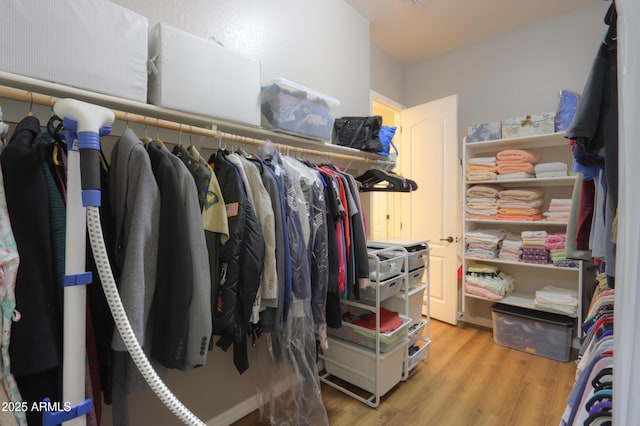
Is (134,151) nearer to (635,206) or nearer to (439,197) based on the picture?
(635,206)

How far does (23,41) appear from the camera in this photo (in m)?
0.97

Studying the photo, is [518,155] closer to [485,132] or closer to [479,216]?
[485,132]

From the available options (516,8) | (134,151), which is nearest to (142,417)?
(134,151)

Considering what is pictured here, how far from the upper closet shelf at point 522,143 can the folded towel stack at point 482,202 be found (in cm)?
40

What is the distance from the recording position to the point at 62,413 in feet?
2.10

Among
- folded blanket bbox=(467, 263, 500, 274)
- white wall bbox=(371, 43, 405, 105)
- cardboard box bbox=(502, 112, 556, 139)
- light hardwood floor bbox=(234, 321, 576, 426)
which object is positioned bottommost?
light hardwood floor bbox=(234, 321, 576, 426)

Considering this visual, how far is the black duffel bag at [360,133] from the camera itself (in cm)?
231

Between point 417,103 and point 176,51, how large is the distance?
3.14 meters

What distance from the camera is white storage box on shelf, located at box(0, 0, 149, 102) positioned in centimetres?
95

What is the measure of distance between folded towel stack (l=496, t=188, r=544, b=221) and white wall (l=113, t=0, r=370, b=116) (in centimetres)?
153

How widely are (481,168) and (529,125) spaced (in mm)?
516

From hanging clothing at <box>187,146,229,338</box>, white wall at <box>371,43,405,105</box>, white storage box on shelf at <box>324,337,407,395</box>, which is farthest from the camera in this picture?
white wall at <box>371,43,405,105</box>

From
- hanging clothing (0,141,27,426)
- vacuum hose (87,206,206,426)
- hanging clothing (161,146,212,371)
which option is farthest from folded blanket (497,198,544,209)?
hanging clothing (0,141,27,426)

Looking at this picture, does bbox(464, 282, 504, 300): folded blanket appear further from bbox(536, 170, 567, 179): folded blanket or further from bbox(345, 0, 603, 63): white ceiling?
bbox(345, 0, 603, 63): white ceiling
